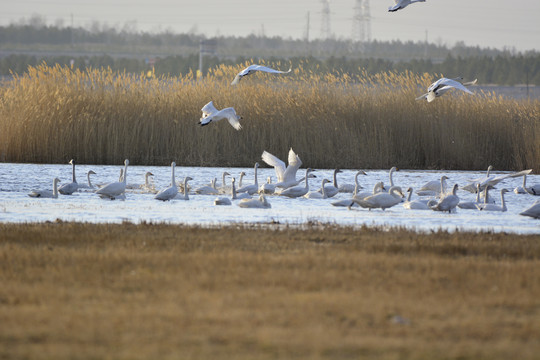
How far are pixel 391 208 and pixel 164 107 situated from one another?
25.6 feet

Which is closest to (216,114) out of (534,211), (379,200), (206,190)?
(206,190)

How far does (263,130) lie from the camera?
19594 mm

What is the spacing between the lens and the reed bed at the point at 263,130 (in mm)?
19422

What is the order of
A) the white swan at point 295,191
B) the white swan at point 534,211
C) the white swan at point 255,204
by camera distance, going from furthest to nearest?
the white swan at point 295,191 < the white swan at point 255,204 < the white swan at point 534,211

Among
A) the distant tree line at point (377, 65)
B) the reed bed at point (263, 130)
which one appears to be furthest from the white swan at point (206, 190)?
the distant tree line at point (377, 65)

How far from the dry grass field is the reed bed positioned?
10.4 metres

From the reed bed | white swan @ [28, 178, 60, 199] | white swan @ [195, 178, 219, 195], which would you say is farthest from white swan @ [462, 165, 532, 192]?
white swan @ [28, 178, 60, 199]

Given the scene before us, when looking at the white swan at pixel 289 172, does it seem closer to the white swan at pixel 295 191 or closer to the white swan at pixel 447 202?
the white swan at pixel 295 191

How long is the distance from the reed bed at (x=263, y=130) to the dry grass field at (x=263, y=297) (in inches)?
410

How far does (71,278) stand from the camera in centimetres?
663

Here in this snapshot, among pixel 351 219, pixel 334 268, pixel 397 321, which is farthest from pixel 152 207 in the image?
pixel 397 321

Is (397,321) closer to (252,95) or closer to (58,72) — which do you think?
(252,95)

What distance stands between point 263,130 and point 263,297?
1371 centimetres

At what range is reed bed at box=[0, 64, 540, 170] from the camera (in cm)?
1942
